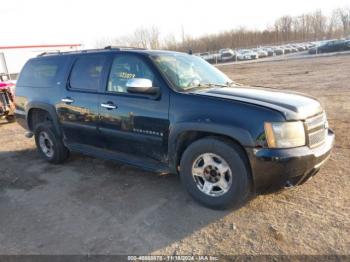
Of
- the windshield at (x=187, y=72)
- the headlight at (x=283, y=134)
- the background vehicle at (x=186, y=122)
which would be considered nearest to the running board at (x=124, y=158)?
the background vehicle at (x=186, y=122)

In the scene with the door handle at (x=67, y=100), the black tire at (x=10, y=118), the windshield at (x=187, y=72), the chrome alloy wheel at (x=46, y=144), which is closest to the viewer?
the windshield at (x=187, y=72)

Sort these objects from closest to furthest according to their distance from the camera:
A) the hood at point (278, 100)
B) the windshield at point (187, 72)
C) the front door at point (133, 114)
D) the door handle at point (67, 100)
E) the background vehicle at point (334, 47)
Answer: the hood at point (278, 100)
the front door at point (133, 114)
the windshield at point (187, 72)
the door handle at point (67, 100)
the background vehicle at point (334, 47)

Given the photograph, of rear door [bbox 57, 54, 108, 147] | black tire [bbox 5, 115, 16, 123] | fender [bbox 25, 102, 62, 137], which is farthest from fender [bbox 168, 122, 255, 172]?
black tire [bbox 5, 115, 16, 123]

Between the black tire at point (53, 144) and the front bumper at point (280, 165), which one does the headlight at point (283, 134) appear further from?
the black tire at point (53, 144)

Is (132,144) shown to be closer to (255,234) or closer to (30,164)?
(255,234)

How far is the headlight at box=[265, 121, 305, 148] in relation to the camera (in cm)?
317

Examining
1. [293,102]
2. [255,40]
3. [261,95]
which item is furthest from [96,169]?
[255,40]

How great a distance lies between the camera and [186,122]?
11.8 ft

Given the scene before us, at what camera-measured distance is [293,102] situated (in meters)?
3.51

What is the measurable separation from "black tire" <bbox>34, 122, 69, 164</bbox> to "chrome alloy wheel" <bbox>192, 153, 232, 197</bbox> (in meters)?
2.81

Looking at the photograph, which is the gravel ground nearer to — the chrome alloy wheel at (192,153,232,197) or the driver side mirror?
the chrome alloy wheel at (192,153,232,197)

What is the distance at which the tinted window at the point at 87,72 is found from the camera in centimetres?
461

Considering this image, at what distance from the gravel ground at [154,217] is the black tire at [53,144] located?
0.45 m

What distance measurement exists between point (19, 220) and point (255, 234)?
2.66 meters
